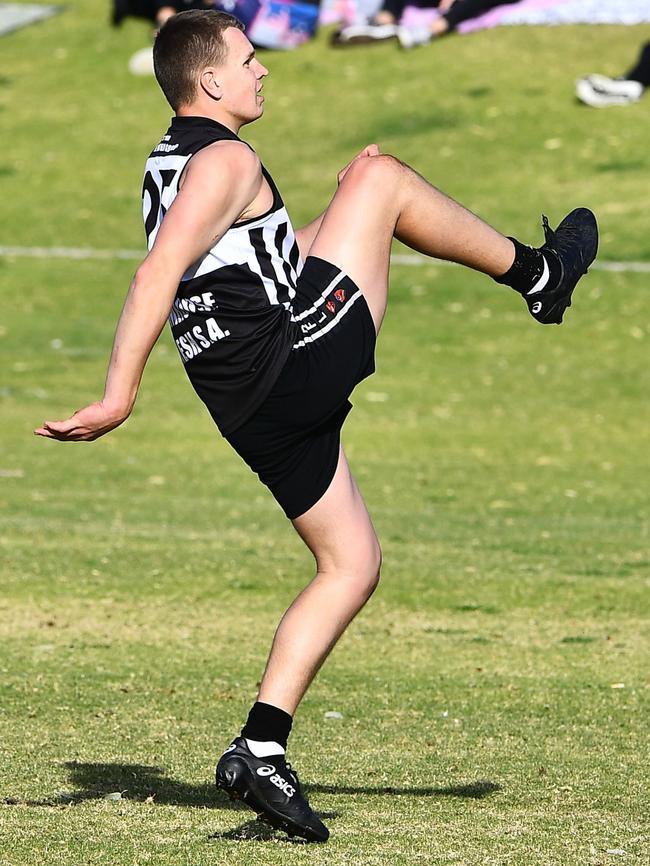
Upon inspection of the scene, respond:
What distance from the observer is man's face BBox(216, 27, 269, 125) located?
15.7 ft

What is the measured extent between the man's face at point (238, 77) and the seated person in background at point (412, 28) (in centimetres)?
2275

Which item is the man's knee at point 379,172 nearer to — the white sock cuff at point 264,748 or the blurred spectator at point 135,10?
the white sock cuff at point 264,748

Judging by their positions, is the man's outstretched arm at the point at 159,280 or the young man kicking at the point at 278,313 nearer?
the man's outstretched arm at the point at 159,280

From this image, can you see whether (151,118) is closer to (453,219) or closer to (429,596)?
(429,596)

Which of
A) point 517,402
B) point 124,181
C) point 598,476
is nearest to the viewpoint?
point 598,476

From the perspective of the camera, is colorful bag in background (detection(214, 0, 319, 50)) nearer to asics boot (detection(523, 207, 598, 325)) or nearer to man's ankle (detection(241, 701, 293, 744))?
asics boot (detection(523, 207, 598, 325))

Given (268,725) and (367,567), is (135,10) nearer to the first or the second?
(367,567)


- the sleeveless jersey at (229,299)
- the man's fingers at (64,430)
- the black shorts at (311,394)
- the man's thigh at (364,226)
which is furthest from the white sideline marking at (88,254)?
the man's fingers at (64,430)

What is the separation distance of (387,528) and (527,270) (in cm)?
605

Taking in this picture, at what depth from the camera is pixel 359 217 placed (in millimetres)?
4859

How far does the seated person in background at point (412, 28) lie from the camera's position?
2705 centimetres

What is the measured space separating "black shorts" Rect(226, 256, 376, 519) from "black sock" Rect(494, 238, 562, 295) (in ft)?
Answer: 2.00

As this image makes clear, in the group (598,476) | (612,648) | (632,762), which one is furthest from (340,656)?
(598,476)

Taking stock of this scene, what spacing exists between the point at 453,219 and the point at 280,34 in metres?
23.2
